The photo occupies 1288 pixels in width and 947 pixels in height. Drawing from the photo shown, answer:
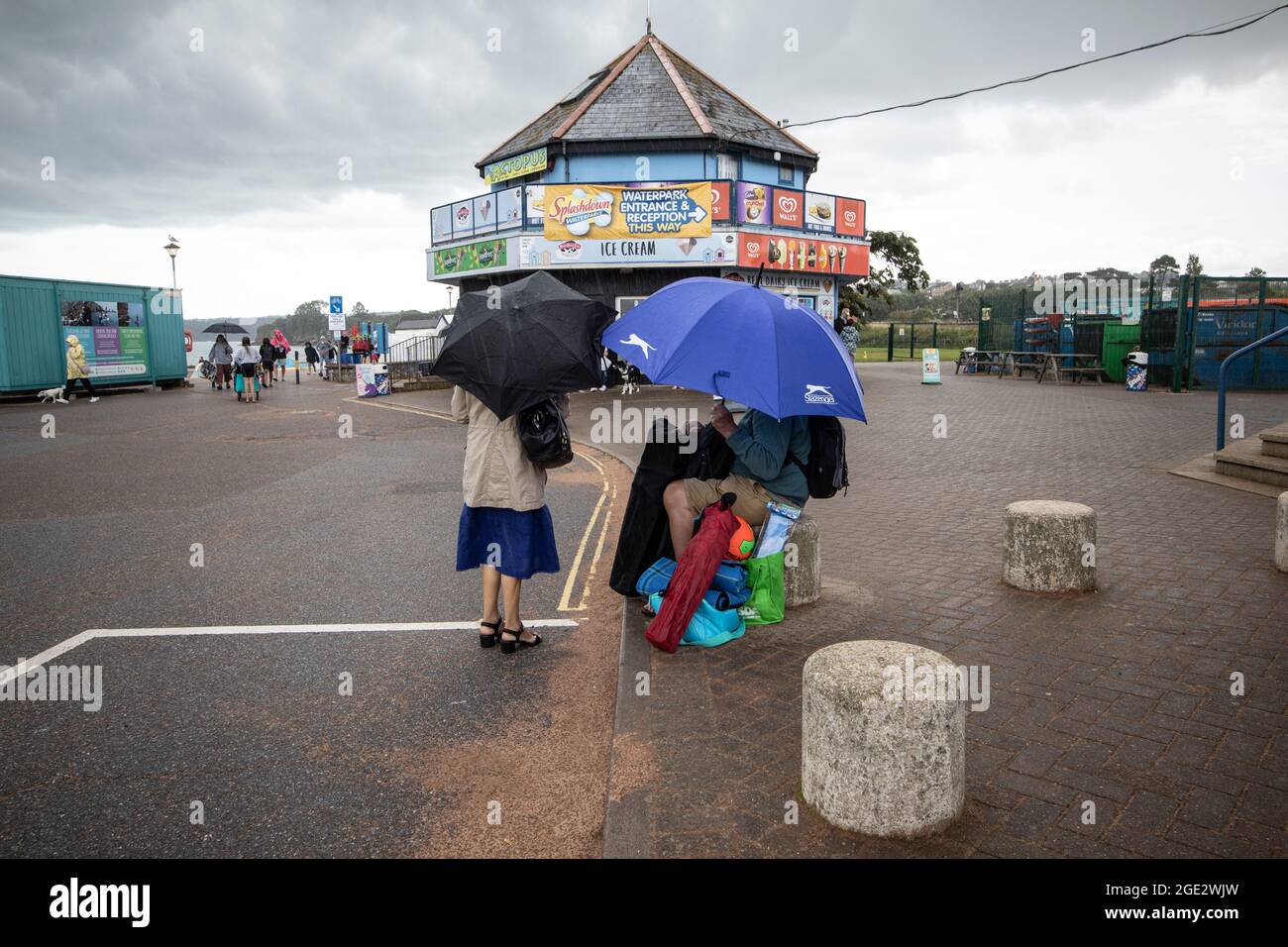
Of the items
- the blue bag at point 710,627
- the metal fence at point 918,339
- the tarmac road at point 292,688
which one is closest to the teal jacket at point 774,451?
the blue bag at point 710,627

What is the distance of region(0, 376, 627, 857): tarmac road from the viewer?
336 cm

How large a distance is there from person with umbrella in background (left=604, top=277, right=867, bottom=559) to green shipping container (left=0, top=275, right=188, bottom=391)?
23.5 metres

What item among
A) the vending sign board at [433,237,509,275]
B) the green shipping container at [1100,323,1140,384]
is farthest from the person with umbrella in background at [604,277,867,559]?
the vending sign board at [433,237,509,275]

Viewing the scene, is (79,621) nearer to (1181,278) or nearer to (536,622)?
(536,622)

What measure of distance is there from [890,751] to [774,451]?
2.31 meters

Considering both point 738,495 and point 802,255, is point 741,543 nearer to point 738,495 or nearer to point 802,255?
point 738,495

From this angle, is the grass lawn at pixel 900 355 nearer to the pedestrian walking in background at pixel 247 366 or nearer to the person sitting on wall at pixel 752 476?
the pedestrian walking in background at pixel 247 366

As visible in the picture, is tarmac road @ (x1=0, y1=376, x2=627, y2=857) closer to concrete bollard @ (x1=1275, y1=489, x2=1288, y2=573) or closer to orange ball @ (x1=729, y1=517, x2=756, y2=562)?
orange ball @ (x1=729, y1=517, x2=756, y2=562)

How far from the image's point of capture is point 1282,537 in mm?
6004

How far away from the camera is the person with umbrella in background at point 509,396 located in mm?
4598

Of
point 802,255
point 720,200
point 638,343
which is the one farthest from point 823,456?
point 802,255

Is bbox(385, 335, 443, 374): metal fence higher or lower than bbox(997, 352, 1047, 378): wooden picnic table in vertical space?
higher
